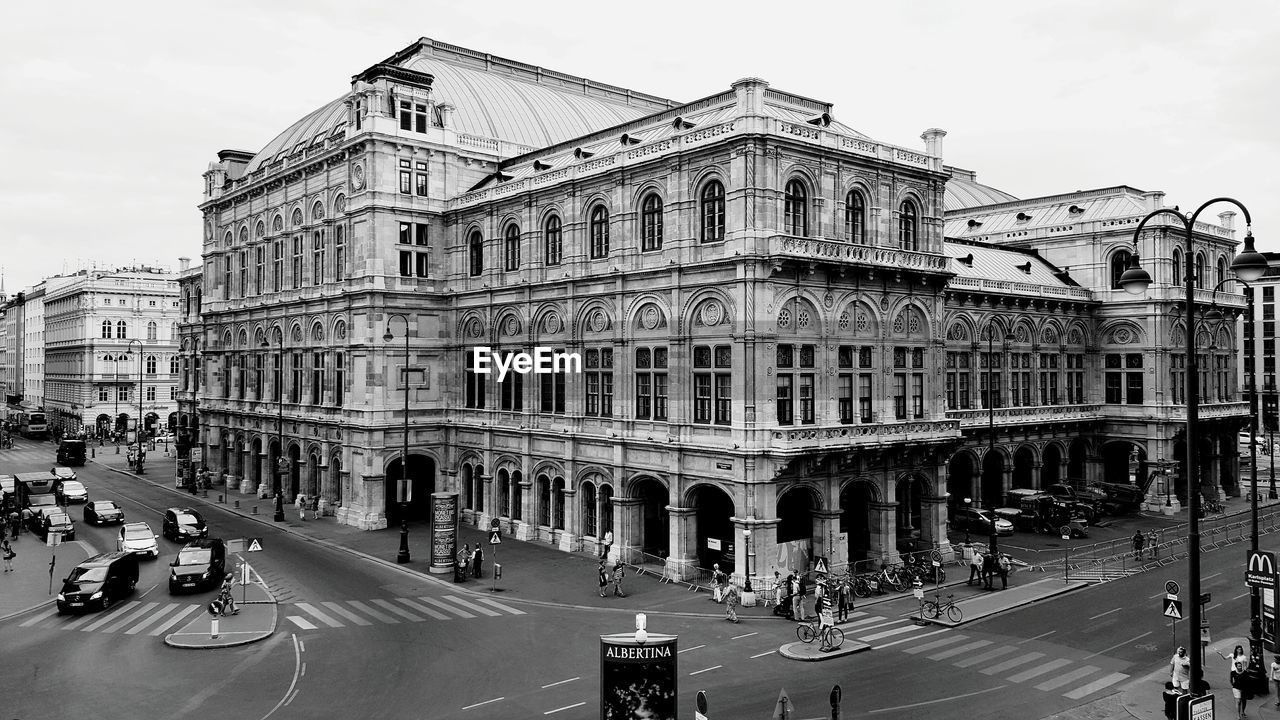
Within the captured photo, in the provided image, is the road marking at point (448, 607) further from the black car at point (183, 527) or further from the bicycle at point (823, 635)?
the black car at point (183, 527)

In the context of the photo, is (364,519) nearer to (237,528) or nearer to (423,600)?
(237,528)

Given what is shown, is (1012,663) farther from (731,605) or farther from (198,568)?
(198,568)

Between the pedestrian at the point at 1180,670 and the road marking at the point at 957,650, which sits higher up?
the pedestrian at the point at 1180,670

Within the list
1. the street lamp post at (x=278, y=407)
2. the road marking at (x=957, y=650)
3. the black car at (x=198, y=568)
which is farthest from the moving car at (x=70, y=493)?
the road marking at (x=957, y=650)

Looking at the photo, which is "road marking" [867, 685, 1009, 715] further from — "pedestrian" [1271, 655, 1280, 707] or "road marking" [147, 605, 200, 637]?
"road marking" [147, 605, 200, 637]

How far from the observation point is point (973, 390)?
59562 mm

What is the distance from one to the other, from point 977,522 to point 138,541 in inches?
1720

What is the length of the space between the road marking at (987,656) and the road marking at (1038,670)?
1.39 m

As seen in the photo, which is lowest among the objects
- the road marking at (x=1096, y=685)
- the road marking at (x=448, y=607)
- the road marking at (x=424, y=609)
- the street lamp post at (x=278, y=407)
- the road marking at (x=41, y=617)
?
the road marking at (x=1096, y=685)

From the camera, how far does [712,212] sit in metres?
40.0

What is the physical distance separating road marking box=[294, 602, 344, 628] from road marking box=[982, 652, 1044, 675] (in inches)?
837

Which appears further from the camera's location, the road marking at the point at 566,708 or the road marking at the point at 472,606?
the road marking at the point at 472,606

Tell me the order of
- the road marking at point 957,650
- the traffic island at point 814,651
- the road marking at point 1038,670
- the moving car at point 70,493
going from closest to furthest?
the road marking at point 1038,670, the traffic island at point 814,651, the road marking at point 957,650, the moving car at point 70,493

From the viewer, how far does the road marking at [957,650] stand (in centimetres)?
2928
